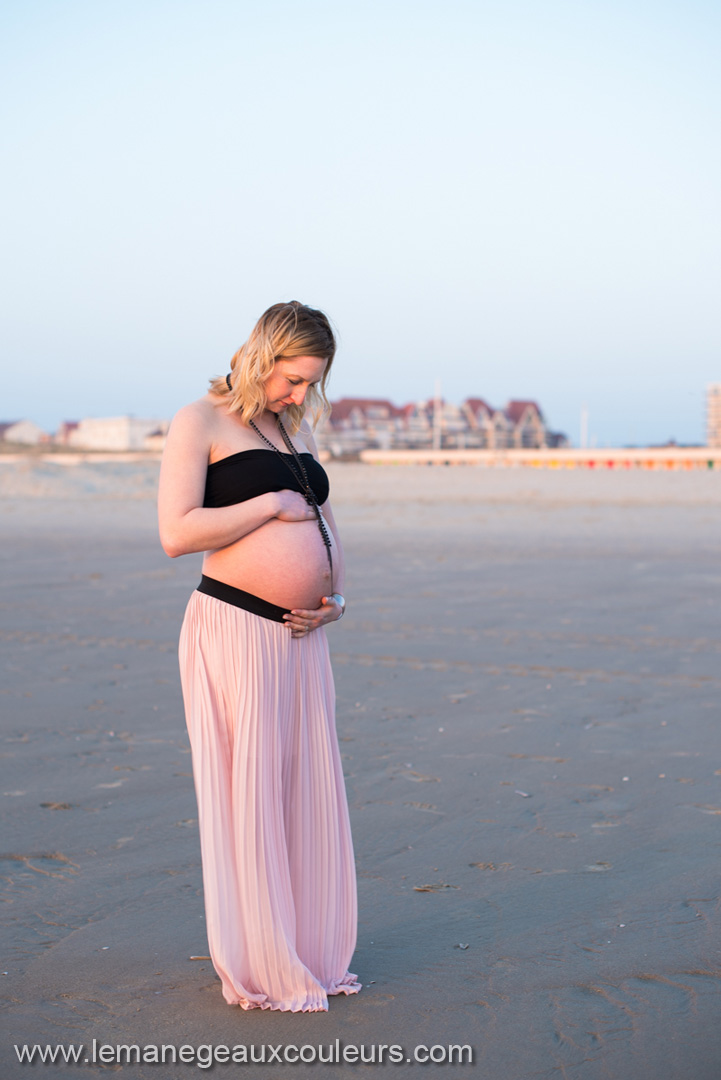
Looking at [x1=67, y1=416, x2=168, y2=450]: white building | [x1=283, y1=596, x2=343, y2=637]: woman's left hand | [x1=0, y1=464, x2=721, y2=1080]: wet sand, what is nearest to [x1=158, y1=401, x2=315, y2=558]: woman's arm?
[x1=283, y1=596, x2=343, y2=637]: woman's left hand

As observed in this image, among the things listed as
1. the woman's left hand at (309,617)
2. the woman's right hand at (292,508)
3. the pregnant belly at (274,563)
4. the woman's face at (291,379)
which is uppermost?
the woman's face at (291,379)

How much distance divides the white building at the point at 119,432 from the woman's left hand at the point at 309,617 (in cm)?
13038

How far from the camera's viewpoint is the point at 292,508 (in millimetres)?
3072

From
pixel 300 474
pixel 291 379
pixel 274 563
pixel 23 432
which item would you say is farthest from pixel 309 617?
pixel 23 432

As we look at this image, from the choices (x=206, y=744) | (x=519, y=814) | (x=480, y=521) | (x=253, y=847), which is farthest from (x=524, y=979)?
(x=480, y=521)

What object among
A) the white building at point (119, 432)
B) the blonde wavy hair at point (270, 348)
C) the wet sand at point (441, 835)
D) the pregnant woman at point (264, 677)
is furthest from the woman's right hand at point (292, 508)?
the white building at point (119, 432)

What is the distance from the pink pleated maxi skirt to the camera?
117 inches

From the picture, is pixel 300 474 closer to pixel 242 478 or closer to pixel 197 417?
pixel 242 478

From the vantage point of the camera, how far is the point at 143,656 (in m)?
8.13

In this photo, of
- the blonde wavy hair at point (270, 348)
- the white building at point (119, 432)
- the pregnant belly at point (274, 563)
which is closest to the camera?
the blonde wavy hair at point (270, 348)

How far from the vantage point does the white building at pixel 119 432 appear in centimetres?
13475

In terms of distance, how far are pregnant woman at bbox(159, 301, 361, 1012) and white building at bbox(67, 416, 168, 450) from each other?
130401mm

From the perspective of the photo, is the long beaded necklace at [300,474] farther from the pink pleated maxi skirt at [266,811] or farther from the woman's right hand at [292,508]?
the pink pleated maxi skirt at [266,811]

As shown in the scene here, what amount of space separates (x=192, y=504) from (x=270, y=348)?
0.47m
